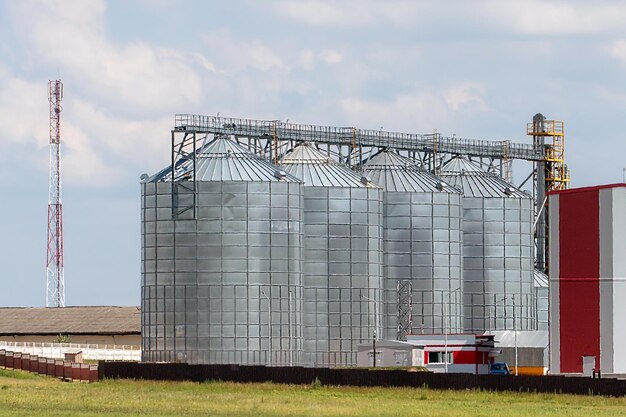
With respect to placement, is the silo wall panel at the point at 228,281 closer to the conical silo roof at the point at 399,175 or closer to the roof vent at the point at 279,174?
the roof vent at the point at 279,174

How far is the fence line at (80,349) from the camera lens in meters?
141

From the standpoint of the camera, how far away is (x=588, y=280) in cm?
9319

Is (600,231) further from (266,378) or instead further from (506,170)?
(506,170)

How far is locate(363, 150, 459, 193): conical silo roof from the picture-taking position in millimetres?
135750

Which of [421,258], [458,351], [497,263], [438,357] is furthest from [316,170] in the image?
[497,263]

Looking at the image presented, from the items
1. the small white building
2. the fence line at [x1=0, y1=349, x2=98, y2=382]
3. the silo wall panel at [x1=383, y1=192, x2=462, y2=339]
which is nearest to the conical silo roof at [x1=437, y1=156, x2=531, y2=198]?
the silo wall panel at [x1=383, y1=192, x2=462, y2=339]

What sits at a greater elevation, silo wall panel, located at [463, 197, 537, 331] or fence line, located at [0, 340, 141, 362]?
silo wall panel, located at [463, 197, 537, 331]

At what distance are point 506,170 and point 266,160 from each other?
110ft

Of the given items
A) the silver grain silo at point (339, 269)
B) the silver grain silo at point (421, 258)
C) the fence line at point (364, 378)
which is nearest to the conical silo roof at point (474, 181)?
the silver grain silo at point (421, 258)

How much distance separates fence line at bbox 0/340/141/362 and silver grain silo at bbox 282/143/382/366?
24007mm

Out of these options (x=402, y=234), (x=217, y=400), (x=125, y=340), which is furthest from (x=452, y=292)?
(x=217, y=400)

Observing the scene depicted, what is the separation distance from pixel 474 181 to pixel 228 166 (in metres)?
30.5

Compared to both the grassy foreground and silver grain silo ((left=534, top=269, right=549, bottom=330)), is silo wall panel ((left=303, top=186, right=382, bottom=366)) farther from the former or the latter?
the grassy foreground

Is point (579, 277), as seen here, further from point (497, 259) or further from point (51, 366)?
point (497, 259)
